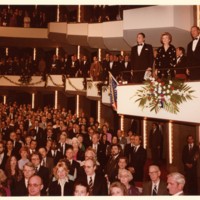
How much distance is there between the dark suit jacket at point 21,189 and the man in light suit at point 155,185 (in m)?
1.82

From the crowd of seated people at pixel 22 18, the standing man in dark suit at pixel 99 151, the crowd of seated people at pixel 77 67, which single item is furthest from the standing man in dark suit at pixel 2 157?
the crowd of seated people at pixel 22 18

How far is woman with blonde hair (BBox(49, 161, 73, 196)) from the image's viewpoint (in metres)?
5.45

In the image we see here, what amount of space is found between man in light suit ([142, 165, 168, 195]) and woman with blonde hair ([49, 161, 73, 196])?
1131 millimetres

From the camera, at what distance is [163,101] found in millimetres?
8562

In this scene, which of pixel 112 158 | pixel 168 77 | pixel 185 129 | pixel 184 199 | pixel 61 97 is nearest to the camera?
pixel 184 199

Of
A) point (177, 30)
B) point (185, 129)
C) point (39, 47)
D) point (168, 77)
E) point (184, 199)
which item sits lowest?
point (184, 199)

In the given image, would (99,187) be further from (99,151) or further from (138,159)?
(99,151)

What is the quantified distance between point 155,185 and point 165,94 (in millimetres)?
3279

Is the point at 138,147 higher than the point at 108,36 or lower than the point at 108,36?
lower

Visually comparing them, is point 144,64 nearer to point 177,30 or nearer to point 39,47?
point 177,30

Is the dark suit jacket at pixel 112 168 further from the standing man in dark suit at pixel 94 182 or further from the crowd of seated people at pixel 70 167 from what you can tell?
the standing man in dark suit at pixel 94 182

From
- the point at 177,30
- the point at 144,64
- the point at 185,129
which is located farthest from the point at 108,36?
the point at 144,64

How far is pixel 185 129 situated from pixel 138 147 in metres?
4.32

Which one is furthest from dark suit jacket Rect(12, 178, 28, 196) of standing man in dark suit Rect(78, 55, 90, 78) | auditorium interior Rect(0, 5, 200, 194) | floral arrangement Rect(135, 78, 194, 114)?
standing man in dark suit Rect(78, 55, 90, 78)
